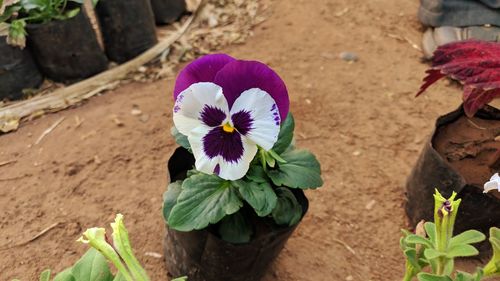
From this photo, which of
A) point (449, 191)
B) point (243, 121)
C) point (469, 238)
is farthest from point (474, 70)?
point (243, 121)

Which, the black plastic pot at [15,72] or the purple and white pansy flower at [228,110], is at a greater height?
the purple and white pansy flower at [228,110]

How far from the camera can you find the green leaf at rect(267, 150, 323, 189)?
1311 millimetres

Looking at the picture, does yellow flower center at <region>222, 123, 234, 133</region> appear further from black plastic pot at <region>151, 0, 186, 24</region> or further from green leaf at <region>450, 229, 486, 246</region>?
black plastic pot at <region>151, 0, 186, 24</region>

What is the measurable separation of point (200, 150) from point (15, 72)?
62.0 inches

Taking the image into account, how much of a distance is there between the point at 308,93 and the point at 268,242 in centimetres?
116

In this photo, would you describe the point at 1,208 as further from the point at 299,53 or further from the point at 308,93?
the point at 299,53

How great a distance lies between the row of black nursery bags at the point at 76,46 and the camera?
7.55 feet

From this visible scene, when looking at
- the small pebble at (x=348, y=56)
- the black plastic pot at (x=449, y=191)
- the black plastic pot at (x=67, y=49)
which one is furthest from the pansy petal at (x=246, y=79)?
the small pebble at (x=348, y=56)

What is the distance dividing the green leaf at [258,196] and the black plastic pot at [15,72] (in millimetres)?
1490

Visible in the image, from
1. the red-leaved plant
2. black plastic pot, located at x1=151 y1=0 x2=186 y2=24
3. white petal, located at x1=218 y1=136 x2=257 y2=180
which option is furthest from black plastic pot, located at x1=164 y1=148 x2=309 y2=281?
black plastic pot, located at x1=151 y1=0 x2=186 y2=24

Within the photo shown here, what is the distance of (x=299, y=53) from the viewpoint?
2686 millimetres

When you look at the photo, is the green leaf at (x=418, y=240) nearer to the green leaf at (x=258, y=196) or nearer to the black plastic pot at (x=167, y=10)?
the green leaf at (x=258, y=196)

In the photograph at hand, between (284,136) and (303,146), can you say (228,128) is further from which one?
(303,146)

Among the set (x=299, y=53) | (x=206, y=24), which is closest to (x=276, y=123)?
(x=299, y=53)
